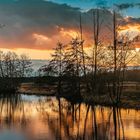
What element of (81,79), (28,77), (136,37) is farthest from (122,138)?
(28,77)

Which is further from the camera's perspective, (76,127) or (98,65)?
(98,65)

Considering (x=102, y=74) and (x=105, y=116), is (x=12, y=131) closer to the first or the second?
(x=105, y=116)

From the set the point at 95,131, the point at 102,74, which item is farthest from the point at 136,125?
the point at 102,74

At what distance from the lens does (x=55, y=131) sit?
37.4 metres

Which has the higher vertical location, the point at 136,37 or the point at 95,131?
the point at 136,37

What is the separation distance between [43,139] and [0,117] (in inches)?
Result: 797

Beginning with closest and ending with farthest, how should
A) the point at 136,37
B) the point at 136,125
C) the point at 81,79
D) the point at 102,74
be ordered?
the point at 136,125, the point at 136,37, the point at 102,74, the point at 81,79

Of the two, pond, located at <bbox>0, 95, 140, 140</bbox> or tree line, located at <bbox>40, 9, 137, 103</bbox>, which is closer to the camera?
pond, located at <bbox>0, 95, 140, 140</bbox>

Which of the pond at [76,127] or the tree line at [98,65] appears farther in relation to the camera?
the tree line at [98,65]

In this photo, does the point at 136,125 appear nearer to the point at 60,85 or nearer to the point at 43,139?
the point at 43,139

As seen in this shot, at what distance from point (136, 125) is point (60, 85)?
59446 mm

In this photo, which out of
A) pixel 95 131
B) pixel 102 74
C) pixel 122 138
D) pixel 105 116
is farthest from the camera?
pixel 102 74

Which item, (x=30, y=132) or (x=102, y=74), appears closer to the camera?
(x=30, y=132)

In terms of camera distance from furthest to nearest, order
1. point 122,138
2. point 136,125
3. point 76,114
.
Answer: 1. point 76,114
2. point 136,125
3. point 122,138
